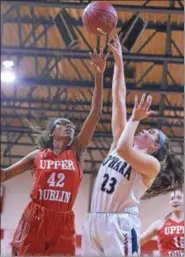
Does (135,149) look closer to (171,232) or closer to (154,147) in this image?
(154,147)

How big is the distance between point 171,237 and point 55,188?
8.59ft

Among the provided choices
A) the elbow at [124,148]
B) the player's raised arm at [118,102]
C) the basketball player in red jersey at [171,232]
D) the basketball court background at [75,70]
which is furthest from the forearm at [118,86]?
the basketball court background at [75,70]

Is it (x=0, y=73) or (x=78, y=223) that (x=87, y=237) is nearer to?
(x=0, y=73)

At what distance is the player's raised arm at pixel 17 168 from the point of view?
11.9ft

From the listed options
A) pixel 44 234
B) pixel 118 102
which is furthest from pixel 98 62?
pixel 44 234

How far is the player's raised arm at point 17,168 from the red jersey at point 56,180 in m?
0.06

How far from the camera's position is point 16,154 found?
55.4 ft

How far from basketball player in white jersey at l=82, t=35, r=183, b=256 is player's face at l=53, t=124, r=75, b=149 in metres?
0.54

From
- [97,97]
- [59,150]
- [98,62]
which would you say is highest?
[98,62]

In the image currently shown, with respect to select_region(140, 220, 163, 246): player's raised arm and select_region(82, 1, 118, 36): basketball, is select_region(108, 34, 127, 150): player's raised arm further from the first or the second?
select_region(140, 220, 163, 246): player's raised arm

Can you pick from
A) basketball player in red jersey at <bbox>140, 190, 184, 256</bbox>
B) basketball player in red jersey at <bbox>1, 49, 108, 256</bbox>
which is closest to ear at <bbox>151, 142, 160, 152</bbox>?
basketball player in red jersey at <bbox>1, 49, 108, 256</bbox>

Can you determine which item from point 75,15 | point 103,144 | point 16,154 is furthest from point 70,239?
Answer: point 16,154

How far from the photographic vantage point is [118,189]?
3135 mm

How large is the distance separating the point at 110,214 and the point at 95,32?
167cm
